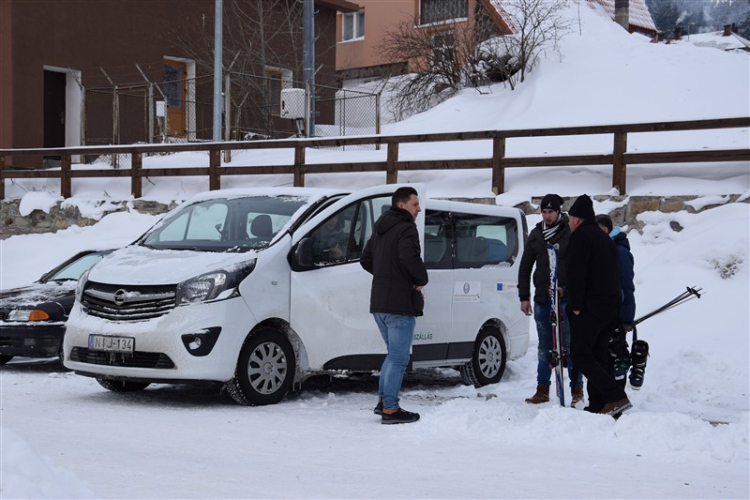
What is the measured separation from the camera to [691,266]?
42.8 feet

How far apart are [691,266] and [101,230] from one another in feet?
38.1

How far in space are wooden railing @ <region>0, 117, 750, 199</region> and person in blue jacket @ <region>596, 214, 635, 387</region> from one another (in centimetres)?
520

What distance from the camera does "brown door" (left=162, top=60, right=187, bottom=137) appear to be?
28.4m

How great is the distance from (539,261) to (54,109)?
20.1 meters

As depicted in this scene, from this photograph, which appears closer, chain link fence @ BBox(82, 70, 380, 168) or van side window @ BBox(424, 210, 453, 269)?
van side window @ BBox(424, 210, 453, 269)

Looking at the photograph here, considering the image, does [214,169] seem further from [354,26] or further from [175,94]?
[354,26]

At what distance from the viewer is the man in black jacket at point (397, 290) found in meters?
7.94

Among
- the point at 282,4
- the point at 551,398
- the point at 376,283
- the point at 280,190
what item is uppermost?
the point at 282,4

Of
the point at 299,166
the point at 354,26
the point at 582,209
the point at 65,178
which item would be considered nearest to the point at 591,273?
the point at 582,209

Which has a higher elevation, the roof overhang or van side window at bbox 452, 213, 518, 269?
the roof overhang

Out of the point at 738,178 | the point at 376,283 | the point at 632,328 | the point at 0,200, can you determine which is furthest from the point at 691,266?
the point at 0,200

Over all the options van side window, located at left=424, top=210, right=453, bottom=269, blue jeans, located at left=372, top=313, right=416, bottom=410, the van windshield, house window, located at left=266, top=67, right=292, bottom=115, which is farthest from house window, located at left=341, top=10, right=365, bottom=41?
blue jeans, located at left=372, top=313, right=416, bottom=410

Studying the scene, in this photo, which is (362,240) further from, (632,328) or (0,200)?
(0,200)

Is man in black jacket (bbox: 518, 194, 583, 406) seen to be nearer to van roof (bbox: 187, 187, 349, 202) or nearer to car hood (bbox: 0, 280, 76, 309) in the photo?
van roof (bbox: 187, 187, 349, 202)
